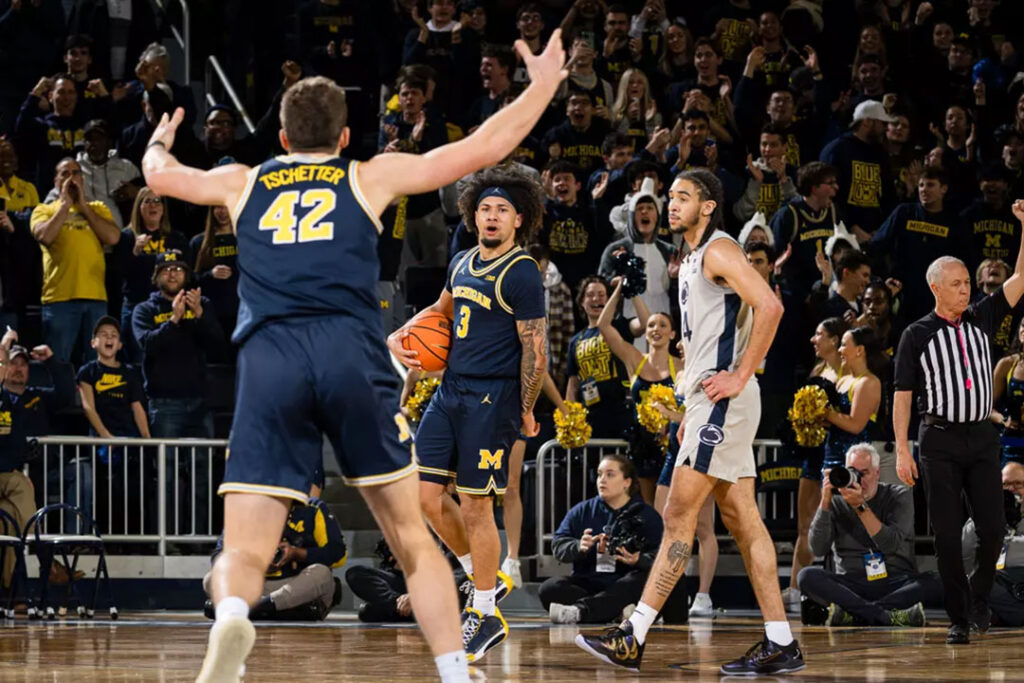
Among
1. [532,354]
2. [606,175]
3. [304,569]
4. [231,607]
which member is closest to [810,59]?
[606,175]

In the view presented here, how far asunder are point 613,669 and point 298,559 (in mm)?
5124

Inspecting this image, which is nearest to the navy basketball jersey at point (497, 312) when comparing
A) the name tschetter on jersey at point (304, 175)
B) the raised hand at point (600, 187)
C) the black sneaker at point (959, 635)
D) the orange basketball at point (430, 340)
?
the orange basketball at point (430, 340)

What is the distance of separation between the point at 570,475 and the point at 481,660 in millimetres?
5407

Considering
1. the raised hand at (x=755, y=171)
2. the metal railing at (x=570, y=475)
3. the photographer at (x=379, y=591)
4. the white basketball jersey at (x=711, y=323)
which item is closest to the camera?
the white basketball jersey at (x=711, y=323)

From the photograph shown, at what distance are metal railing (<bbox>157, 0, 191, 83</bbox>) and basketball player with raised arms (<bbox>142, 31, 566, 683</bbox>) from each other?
14.8 m

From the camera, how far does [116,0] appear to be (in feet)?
62.5

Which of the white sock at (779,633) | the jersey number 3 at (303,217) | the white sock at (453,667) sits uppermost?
the jersey number 3 at (303,217)

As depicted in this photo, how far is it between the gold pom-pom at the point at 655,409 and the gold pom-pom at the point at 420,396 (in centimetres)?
169

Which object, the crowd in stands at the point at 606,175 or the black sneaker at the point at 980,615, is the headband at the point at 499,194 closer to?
the crowd in stands at the point at 606,175

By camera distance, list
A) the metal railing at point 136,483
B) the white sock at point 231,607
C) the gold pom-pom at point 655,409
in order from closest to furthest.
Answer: the white sock at point 231,607
the gold pom-pom at point 655,409
the metal railing at point 136,483

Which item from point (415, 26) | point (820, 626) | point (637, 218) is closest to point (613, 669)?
point (820, 626)

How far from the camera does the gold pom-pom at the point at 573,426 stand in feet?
43.1

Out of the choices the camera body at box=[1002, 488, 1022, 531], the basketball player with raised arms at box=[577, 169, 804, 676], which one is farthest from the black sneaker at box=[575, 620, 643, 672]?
the camera body at box=[1002, 488, 1022, 531]

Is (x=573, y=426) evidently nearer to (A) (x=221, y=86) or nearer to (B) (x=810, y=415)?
(B) (x=810, y=415)
